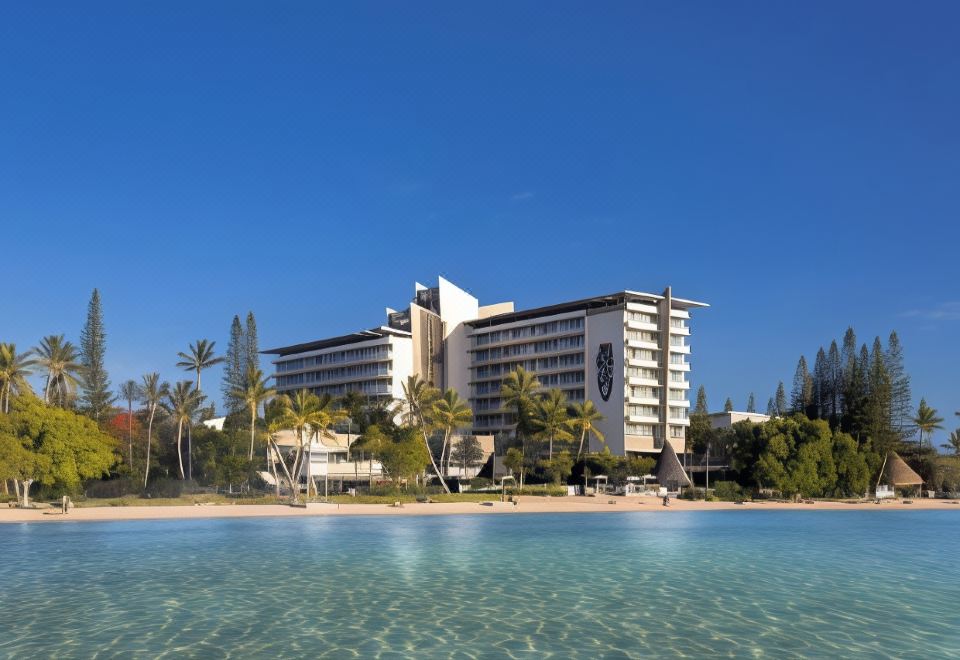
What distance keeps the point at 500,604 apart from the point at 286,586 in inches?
232

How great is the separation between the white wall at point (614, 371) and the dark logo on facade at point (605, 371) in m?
0.47

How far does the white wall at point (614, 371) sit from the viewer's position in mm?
94875

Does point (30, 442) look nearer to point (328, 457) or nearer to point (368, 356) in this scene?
point (328, 457)

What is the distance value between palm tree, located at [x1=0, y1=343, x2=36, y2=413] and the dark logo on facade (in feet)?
192

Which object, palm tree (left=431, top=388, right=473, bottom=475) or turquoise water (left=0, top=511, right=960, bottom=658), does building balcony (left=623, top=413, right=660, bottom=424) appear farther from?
turquoise water (left=0, top=511, right=960, bottom=658)

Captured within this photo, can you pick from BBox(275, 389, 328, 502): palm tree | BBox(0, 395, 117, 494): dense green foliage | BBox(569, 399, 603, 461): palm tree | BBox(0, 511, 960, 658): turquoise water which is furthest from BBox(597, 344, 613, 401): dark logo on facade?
BBox(0, 511, 960, 658): turquoise water

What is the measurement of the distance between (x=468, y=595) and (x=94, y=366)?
238 feet

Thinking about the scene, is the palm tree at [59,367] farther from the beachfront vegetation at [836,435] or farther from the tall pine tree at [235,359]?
the beachfront vegetation at [836,435]

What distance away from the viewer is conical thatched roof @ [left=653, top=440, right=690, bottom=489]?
254 feet

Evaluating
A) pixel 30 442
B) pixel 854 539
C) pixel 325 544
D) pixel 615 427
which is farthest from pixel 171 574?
pixel 615 427

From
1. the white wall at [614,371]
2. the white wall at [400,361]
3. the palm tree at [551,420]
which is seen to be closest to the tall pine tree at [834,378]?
the white wall at [614,371]

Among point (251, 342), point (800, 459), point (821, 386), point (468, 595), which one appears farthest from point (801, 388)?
point (468, 595)

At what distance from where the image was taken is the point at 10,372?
65.2 meters

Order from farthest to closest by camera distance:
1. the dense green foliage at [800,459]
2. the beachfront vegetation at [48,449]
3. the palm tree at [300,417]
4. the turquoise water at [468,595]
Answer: the dense green foliage at [800,459]
the palm tree at [300,417]
the beachfront vegetation at [48,449]
the turquoise water at [468,595]
